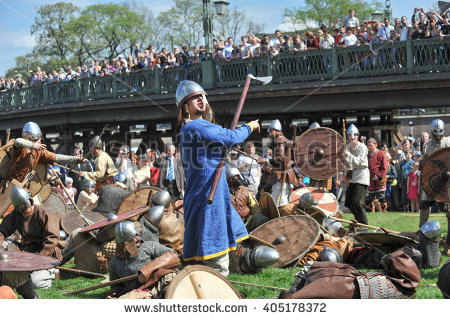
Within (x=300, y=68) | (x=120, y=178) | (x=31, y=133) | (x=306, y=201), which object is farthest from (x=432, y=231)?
(x=300, y=68)

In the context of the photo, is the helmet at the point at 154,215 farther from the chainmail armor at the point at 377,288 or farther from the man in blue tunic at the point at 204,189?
the chainmail armor at the point at 377,288

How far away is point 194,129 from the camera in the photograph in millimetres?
5016

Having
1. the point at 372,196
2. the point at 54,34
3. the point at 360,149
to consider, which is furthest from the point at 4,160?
the point at 54,34

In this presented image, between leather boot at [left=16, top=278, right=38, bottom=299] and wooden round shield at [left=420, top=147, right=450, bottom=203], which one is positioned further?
wooden round shield at [left=420, top=147, right=450, bottom=203]

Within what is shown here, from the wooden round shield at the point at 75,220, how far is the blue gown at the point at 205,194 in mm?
4732

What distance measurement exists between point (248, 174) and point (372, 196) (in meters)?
2.60

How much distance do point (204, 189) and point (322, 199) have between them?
17.6ft

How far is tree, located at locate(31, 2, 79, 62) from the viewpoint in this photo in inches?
1769

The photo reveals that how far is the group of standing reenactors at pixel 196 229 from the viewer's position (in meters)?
4.58

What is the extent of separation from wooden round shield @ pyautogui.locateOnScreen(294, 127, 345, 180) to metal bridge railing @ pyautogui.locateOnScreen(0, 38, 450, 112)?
509 centimetres

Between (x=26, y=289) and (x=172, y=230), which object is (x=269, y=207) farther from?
(x=26, y=289)

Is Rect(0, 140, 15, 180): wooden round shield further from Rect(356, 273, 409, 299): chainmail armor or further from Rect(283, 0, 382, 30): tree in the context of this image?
Rect(283, 0, 382, 30): tree

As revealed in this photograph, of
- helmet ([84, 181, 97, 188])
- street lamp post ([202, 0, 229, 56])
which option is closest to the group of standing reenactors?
helmet ([84, 181, 97, 188])

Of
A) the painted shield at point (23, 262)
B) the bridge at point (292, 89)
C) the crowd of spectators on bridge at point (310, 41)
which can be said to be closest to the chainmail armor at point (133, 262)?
the painted shield at point (23, 262)
